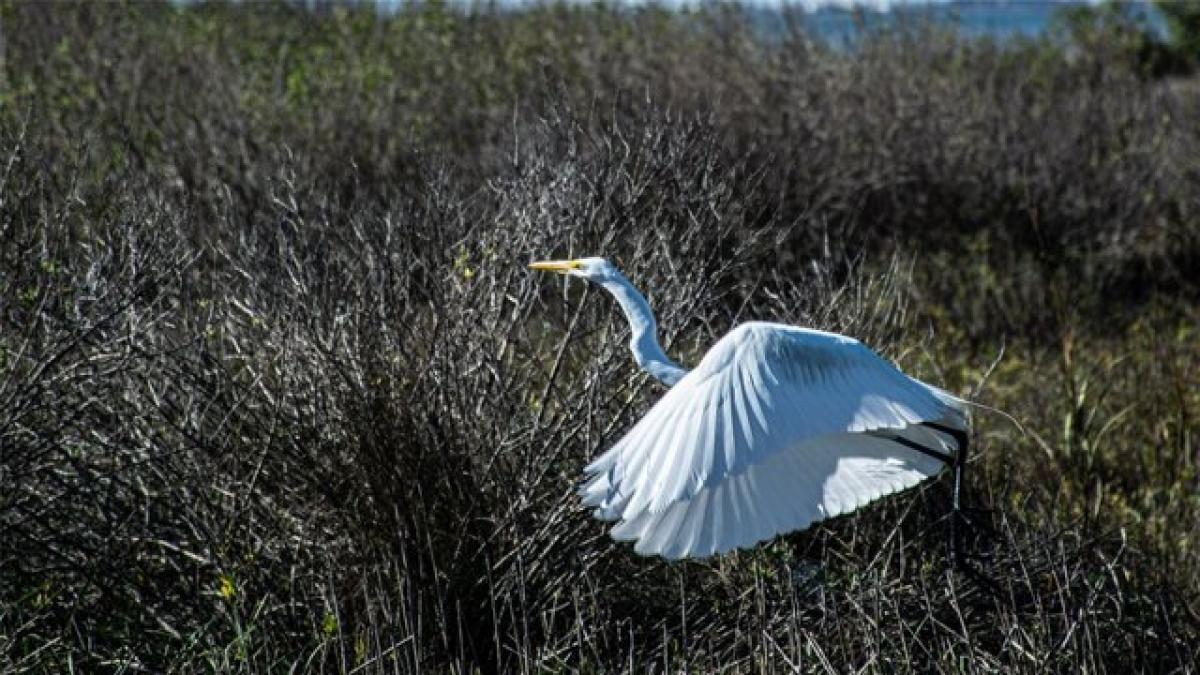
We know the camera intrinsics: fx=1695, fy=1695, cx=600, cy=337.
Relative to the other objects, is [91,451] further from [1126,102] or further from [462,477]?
[1126,102]

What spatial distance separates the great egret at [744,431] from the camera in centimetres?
332

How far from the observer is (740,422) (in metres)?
3.43

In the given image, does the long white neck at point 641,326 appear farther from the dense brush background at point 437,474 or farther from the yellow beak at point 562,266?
the dense brush background at point 437,474

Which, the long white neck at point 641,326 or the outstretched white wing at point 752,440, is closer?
the outstretched white wing at point 752,440

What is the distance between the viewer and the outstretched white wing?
332cm

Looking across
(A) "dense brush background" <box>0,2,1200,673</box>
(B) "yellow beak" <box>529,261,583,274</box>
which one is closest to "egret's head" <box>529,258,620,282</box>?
(B) "yellow beak" <box>529,261,583,274</box>

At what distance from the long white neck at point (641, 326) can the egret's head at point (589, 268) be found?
0.5 inches

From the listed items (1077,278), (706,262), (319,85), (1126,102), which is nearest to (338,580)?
(706,262)

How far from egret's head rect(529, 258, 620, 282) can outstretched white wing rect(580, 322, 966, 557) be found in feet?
0.92

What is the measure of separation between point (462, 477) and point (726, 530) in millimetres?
675

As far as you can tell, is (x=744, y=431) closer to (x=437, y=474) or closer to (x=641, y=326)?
(x=641, y=326)

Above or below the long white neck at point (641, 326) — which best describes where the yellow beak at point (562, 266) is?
above

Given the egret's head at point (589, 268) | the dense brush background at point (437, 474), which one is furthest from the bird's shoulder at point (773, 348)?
the dense brush background at point (437, 474)

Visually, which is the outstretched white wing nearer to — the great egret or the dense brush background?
the great egret
